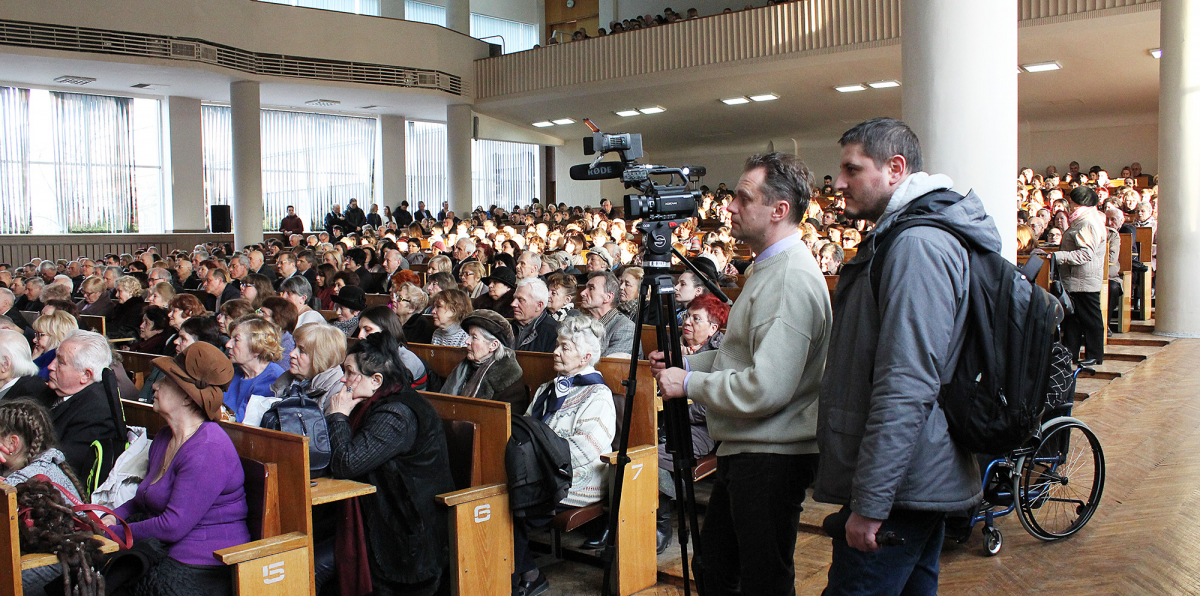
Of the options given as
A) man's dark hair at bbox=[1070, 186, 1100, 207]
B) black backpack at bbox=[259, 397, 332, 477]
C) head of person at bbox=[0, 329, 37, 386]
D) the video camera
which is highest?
man's dark hair at bbox=[1070, 186, 1100, 207]

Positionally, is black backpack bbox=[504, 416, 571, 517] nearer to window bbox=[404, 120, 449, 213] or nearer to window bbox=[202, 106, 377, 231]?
window bbox=[202, 106, 377, 231]

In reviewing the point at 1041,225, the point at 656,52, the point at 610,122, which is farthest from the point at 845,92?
the point at 1041,225

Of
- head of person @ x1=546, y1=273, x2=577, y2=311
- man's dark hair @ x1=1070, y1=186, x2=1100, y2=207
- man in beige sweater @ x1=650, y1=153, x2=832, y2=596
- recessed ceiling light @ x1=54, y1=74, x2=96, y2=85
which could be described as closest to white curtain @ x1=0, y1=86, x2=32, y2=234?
recessed ceiling light @ x1=54, y1=74, x2=96, y2=85

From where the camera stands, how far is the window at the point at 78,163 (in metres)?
16.7

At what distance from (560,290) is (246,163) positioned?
38.3 feet

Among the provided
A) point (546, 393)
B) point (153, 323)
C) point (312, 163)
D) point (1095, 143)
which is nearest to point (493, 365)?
point (546, 393)

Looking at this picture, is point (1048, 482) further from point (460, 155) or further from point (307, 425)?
point (460, 155)

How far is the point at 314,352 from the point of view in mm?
3727

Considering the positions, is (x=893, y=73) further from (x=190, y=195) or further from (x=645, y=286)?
(x=190, y=195)

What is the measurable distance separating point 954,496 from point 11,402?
9.04 feet

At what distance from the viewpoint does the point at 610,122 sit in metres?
17.8

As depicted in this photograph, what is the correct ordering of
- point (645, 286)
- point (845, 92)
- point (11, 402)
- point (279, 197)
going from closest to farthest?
point (645, 286)
point (11, 402)
point (845, 92)
point (279, 197)

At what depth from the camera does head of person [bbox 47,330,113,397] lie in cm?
335

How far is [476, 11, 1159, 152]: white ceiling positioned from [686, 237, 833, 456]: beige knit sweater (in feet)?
32.7
